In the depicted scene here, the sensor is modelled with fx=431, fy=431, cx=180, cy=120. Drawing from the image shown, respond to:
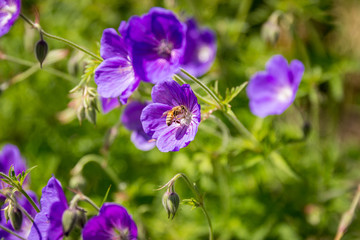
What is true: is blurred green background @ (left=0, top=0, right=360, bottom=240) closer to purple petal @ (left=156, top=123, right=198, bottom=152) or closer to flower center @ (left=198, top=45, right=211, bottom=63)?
flower center @ (left=198, top=45, right=211, bottom=63)

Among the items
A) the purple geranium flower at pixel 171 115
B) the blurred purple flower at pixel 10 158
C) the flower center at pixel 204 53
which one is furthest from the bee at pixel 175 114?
the flower center at pixel 204 53

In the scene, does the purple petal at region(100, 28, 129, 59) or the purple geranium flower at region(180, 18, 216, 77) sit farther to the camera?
the purple geranium flower at region(180, 18, 216, 77)

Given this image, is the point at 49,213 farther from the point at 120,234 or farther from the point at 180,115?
the point at 180,115

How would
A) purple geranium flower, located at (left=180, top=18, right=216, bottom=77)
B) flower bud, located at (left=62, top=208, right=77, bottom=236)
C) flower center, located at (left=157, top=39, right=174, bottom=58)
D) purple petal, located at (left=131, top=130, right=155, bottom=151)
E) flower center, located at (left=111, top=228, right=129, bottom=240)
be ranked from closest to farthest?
flower bud, located at (left=62, top=208, right=77, bottom=236) → flower center, located at (left=111, top=228, right=129, bottom=240) → flower center, located at (left=157, top=39, right=174, bottom=58) → purple petal, located at (left=131, top=130, right=155, bottom=151) → purple geranium flower, located at (left=180, top=18, right=216, bottom=77)

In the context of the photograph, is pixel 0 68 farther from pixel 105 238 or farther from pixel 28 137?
pixel 105 238

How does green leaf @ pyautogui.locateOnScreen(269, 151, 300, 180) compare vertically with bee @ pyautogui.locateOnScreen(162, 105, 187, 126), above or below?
below

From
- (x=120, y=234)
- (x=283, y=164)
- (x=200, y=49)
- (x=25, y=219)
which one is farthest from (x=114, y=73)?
(x=200, y=49)

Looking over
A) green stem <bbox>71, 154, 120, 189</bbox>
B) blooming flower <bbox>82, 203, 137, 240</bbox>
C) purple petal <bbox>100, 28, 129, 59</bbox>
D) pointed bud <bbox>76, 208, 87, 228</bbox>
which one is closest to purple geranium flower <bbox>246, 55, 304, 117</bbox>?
green stem <bbox>71, 154, 120, 189</bbox>
